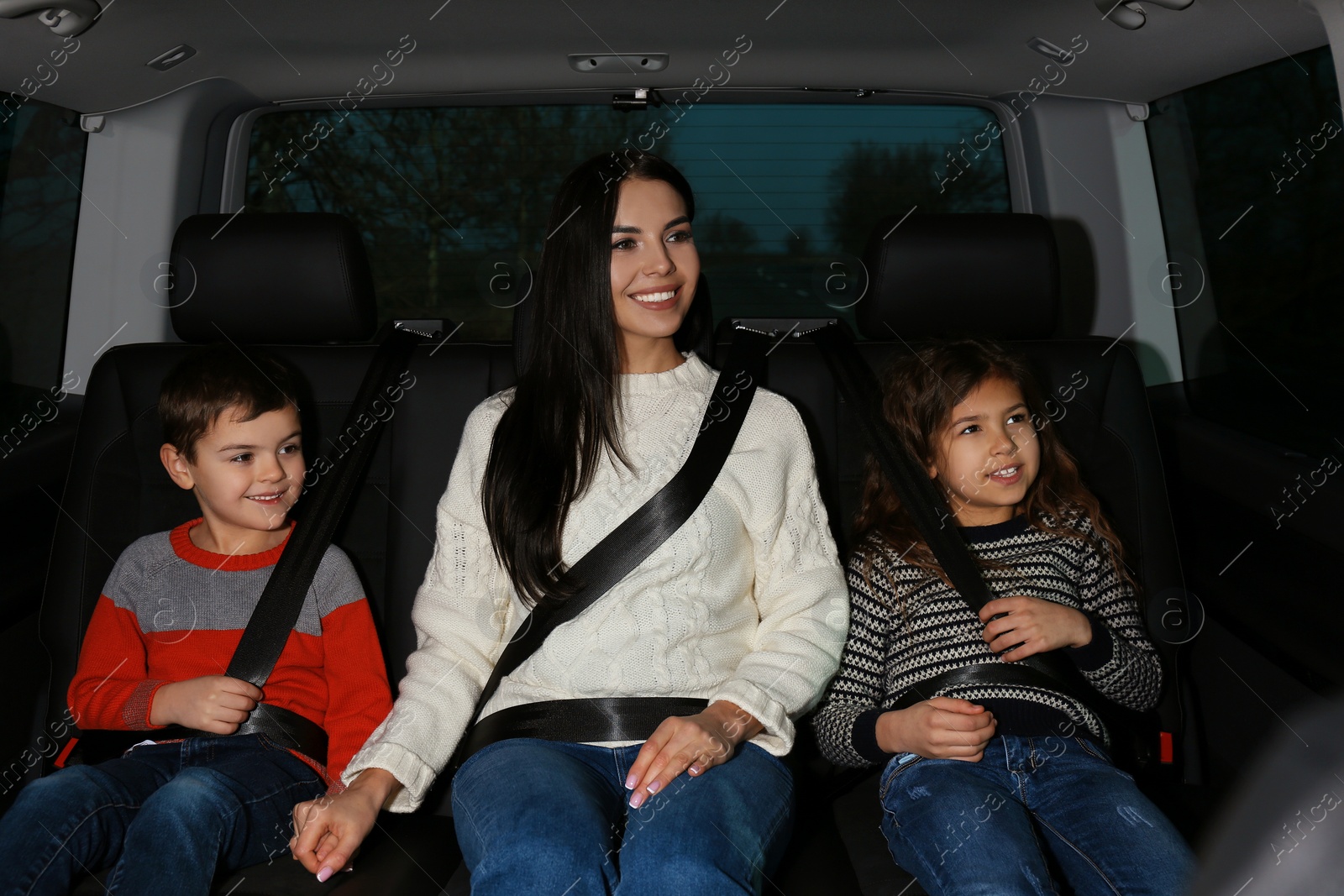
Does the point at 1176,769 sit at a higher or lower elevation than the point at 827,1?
lower

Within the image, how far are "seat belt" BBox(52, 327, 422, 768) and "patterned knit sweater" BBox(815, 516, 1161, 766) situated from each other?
875mm

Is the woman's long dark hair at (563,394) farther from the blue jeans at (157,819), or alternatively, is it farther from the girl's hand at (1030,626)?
the girl's hand at (1030,626)

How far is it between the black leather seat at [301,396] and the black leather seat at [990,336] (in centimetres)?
64

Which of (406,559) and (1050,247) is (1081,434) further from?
(406,559)

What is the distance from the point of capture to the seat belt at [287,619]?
5.72 ft

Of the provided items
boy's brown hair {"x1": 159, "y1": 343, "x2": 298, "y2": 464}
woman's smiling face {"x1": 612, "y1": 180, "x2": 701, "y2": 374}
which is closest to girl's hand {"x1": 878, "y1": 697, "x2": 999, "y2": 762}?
woman's smiling face {"x1": 612, "y1": 180, "x2": 701, "y2": 374}

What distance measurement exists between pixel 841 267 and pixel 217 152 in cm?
158

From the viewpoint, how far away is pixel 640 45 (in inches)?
89.9

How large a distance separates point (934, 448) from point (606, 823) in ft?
2.92

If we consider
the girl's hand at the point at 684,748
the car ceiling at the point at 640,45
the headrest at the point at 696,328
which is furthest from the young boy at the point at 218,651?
the car ceiling at the point at 640,45

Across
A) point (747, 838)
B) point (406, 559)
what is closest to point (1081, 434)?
point (747, 838)

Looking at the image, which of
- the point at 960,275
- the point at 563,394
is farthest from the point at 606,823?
the point at 960,275

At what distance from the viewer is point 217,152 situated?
8.77 feet

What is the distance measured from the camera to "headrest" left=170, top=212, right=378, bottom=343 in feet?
6.81
